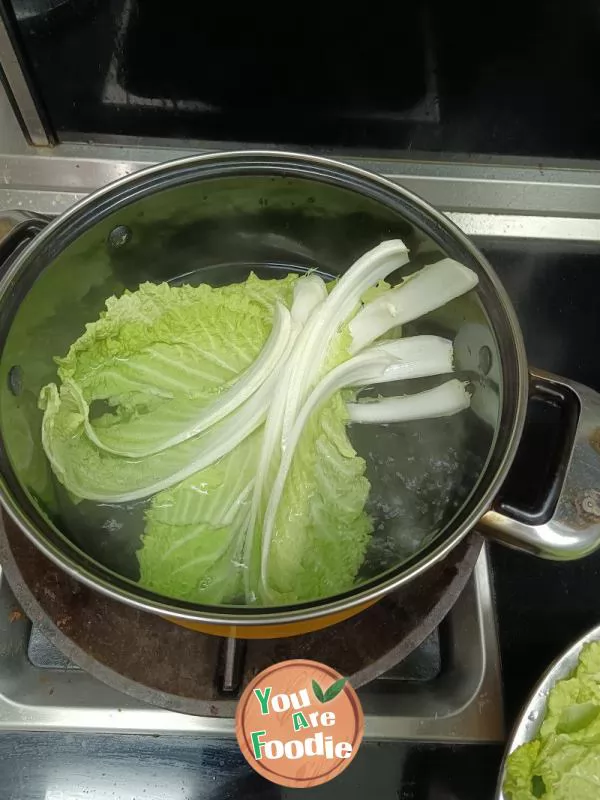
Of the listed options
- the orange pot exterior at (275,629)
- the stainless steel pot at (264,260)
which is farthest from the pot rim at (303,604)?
the orange pot exterior at (275,629)

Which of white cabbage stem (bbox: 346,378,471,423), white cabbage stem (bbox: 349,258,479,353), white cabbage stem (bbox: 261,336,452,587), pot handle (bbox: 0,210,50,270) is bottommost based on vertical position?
white cabbage stem (bbox: 346,378,471,423)

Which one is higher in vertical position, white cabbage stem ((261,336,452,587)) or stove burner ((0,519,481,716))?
white cabbage stem ((261,336,452,587))

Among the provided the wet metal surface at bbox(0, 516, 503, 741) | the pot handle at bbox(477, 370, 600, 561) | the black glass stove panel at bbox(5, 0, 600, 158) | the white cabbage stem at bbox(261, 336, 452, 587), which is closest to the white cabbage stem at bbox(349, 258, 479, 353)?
the white cabbage stem at bbox(261, 336, 452, 587)

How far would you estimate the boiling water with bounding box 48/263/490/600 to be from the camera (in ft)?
3.25

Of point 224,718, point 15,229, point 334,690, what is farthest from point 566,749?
point 15,229

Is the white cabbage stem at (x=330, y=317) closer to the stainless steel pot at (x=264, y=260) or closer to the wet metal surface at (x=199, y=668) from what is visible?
the stainless steel pot at (x=264, y=260)

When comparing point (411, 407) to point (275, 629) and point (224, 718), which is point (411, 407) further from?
point (224, 718)

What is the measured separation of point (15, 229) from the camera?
3.20ft

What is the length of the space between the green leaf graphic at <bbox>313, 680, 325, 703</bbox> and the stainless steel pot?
0.27 ft

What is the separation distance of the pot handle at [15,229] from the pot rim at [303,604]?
0.17 ft

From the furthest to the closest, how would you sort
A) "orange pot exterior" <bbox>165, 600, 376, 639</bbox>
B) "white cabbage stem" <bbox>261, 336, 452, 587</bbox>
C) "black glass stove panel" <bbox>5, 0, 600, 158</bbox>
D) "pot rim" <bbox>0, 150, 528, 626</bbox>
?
"black glass stove panel" <bbox>5, 0, 600, 158</bbox>
"white cabbage stem" <bbox>261, 336, 452, 587</bbox>
"orange pot exterior" <bbox>165, 600, 376, 639</bbox>
"pot rim" <bbox>0, 150, 528, 626</bbox>

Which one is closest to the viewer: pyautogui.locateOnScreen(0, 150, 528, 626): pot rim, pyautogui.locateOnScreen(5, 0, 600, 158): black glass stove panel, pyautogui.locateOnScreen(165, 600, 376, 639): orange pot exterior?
pyautogui.locateOnScreen(0, 150, 528, 626): pot rim

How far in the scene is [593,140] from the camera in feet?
4.62

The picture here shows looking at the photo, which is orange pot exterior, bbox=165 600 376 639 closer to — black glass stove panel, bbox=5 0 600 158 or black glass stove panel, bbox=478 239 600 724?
black glass stove panel, bbox=478 239 600 724
